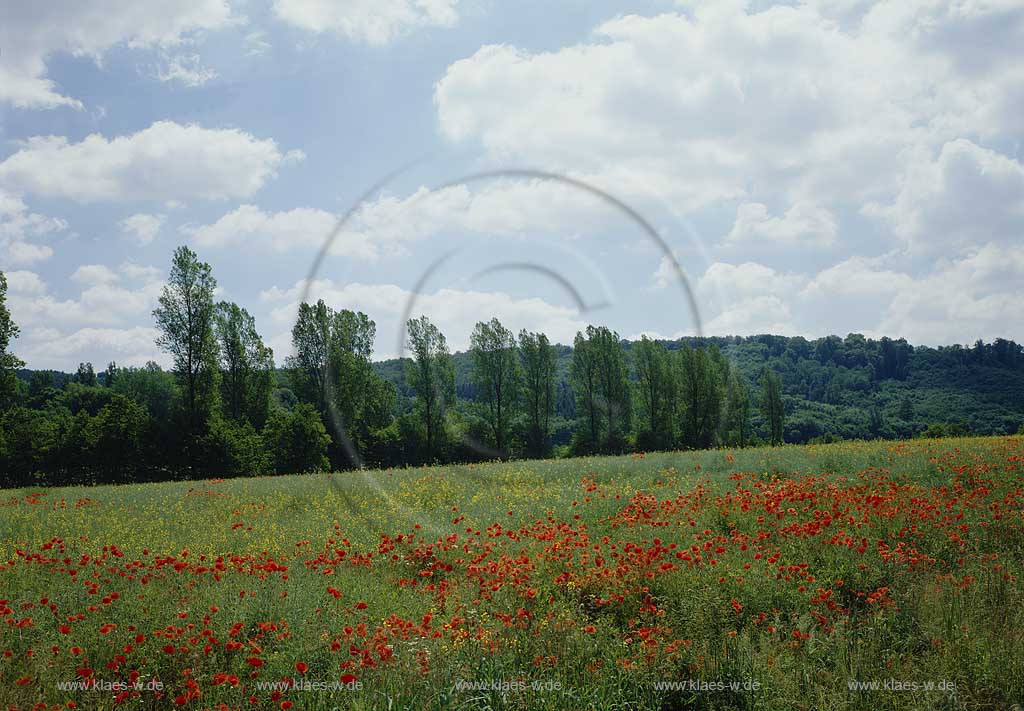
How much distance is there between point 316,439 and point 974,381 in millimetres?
156018

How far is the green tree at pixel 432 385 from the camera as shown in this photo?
4466cm

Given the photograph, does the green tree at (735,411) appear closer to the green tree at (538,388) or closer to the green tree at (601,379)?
the green tree at (601,379)

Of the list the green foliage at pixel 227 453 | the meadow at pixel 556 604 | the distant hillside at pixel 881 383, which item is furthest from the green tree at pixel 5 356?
the distant hillside at pixel 881 383

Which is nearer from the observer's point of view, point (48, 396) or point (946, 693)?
point (946, 693)

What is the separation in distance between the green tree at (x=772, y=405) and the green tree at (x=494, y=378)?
1302 inches

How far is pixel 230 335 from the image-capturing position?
48031mm

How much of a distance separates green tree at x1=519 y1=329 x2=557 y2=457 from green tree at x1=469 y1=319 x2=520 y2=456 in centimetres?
154

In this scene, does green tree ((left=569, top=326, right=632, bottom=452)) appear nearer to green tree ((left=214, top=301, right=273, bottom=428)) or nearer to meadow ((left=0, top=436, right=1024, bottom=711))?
green tree ((left=214, top=301, right=273, bottom=428))

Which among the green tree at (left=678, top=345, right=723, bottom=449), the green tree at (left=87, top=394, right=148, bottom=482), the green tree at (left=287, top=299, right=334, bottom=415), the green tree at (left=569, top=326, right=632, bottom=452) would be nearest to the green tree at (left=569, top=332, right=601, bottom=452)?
the green tree at (left=569, top=326, right=632, bottom=452)

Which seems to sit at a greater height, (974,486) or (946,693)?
(974,486)

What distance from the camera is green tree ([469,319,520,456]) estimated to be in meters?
50.7

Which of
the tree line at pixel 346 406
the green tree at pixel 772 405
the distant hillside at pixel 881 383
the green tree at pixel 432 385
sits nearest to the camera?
the tree line at pixel 346 406

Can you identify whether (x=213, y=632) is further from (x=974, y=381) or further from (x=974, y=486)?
(x=974, y=381)

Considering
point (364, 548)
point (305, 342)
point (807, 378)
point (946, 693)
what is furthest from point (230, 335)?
point (807, 378)
